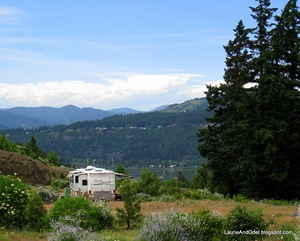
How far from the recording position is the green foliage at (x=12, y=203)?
52.9 ft

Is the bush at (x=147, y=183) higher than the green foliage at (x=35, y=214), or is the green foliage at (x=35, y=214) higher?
the green foliage at (x=35, y=214)

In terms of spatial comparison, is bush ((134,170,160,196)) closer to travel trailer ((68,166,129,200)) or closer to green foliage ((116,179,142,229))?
travel trailer ((68,166,129,200))

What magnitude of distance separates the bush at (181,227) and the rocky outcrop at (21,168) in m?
29.5

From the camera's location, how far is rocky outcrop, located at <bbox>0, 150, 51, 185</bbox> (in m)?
38.5

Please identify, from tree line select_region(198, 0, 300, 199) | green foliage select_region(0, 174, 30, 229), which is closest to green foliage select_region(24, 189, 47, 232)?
green foliage select_region(0, 174, 30, 229)

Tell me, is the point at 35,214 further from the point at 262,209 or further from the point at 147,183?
the point at 147,183

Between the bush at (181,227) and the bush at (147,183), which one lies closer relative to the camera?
the bush at (181,227)

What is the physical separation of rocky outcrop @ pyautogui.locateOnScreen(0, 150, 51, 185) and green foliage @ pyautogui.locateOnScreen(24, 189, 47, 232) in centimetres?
2315

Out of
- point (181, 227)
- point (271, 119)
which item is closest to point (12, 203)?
point (181, 227)

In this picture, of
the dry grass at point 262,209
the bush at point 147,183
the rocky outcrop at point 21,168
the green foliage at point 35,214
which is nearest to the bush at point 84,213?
Result: the green foliage at point 35,214

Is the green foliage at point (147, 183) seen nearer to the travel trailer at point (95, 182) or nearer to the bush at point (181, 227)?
the travel trailer at point (95, 182)

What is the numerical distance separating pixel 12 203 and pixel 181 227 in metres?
8.27

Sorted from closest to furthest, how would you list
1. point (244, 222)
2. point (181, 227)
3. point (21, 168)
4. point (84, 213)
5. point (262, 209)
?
point (181, 227), point (244, 222), point (84, 213), point (262, 209), point (21, 168)

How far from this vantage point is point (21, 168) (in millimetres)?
40000
